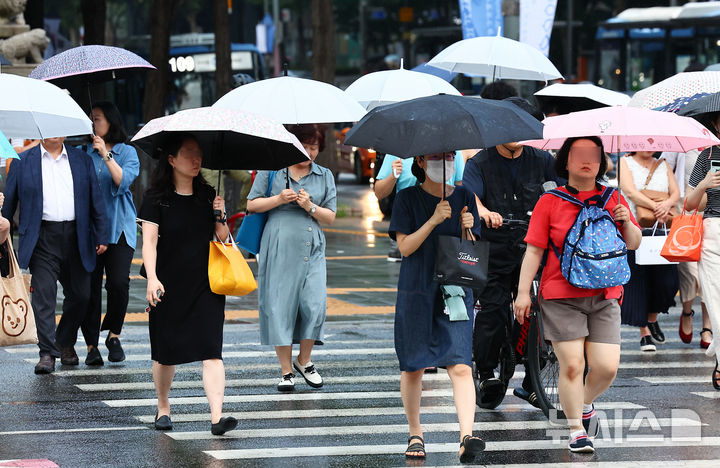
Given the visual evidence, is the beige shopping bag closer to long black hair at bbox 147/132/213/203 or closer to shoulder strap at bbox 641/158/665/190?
long black hair at bbox 147/132/213/203

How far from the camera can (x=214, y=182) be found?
15469mm

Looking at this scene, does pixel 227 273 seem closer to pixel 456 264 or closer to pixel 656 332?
pixel 456 264

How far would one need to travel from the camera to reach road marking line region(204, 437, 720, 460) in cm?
711

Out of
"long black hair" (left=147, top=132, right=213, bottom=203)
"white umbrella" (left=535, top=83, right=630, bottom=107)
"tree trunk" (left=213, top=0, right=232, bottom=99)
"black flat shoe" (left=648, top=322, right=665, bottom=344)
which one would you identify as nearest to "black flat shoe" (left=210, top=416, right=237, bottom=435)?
"long black hair" (left=147, top=132, right=213, bottom=203)

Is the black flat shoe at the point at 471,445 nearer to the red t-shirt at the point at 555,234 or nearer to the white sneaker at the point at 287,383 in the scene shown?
the red t-shirt at the point at 555,234

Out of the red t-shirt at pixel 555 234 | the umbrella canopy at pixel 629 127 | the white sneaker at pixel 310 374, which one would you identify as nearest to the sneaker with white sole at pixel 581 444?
the red t-shirt at pixel 555 234

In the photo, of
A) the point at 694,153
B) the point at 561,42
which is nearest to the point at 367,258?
the point at 694,153

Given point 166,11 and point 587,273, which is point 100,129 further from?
point 166,11

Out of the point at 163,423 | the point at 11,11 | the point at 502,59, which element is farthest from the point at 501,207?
the point at 11,11

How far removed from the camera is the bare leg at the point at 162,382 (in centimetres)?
775

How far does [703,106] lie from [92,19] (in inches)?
905

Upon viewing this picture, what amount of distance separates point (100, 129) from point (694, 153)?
4.88 m

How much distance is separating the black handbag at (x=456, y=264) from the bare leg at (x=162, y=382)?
190 cm

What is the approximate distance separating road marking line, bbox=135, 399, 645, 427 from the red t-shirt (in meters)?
1.60
